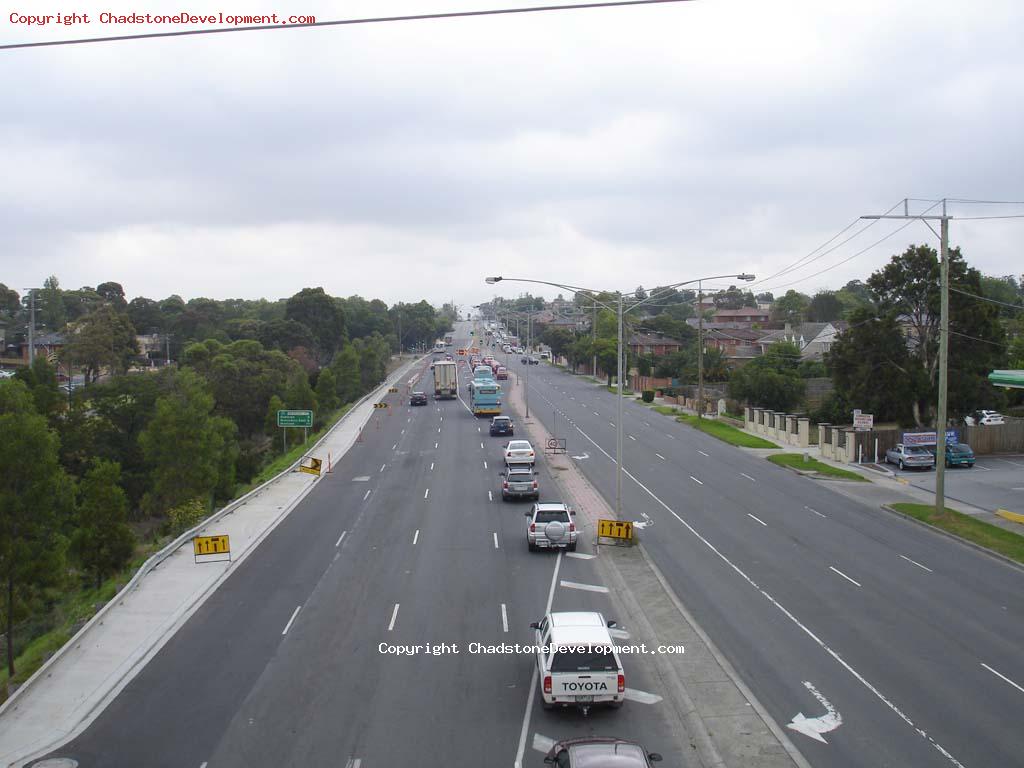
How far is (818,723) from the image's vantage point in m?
13.7

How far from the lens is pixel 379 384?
10100 centimetres

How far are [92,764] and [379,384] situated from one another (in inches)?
3500

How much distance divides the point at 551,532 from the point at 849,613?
29.4 feet

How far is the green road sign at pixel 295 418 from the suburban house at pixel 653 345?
246ft

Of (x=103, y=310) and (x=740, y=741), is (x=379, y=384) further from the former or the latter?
(x=740, y=741)

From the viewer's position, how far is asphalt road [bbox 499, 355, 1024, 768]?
13539 millimetres

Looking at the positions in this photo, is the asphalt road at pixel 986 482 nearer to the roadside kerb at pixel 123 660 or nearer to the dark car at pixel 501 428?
the dark car at pixel 501 428

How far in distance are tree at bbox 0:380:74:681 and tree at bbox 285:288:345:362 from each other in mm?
93346

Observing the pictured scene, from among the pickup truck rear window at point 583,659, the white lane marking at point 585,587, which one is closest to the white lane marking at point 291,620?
the white lane marking at point 585,587

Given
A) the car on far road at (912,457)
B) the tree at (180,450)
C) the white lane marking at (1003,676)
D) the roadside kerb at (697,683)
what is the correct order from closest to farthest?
the roadside kerb at (697,683) → the white lane marking at (1003,676) → the tree at (180,450) → the car on far road at (912,457)

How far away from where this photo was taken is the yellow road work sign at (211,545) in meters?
24.8

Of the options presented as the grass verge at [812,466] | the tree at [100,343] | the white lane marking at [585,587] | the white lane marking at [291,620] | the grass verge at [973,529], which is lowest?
the white lane marking at [291,620]

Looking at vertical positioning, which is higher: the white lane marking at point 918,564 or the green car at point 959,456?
the green car at point 959,456

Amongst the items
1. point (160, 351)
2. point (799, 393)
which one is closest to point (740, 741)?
point (799, 393)
